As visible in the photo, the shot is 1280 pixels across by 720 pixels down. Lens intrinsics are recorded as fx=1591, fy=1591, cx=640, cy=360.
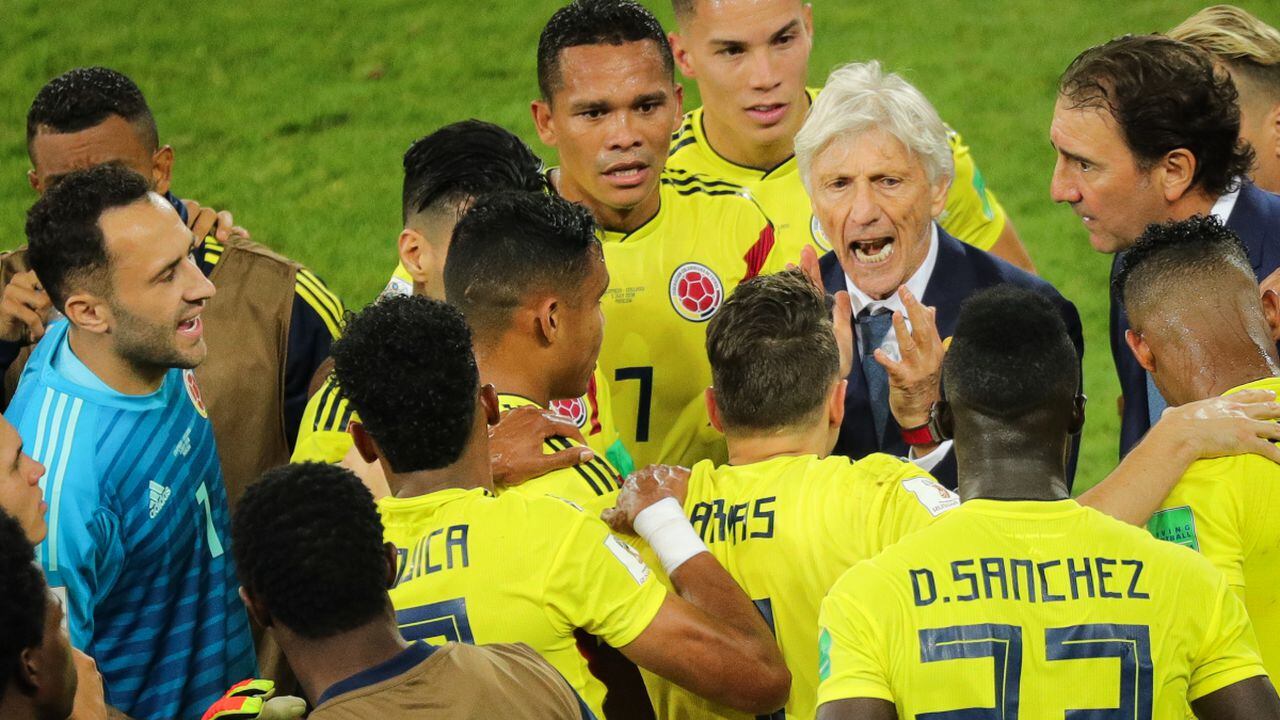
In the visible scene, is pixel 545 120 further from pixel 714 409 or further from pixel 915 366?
pixel 714 409

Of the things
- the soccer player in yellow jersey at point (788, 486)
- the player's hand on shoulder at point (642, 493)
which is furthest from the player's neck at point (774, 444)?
the player's hand on shoulder at point (642, 493)

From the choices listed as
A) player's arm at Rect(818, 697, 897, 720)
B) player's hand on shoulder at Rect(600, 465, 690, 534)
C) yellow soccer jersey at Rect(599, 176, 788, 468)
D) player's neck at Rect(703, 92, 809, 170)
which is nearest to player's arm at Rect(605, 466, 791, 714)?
player's hand on shoulder at Rect(600, 465, 690, 534)

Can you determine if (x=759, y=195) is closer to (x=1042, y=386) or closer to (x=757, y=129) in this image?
(x=757, y=129)

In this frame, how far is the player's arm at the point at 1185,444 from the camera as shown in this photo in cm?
331

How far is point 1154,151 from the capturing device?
15.0ft

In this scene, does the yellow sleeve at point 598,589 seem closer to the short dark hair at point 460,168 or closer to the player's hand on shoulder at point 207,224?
the short dark hair at point 460,168

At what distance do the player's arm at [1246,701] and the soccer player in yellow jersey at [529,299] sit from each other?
4.78 feet

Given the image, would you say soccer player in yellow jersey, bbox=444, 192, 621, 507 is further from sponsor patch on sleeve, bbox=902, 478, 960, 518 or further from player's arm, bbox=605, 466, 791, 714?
sponsor patch on sleeve, bbox=902, 478, 960, 518

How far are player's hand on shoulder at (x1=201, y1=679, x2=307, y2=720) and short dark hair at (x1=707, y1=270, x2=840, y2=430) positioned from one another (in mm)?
1186

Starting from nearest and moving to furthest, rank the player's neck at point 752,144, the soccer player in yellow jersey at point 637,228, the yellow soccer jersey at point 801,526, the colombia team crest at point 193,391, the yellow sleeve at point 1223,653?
the yellow sleeve at point 1223,653
the yellow soccer jersey at point 801,526
the colombia team crest at point 193,391
the soccer player in yellow jersey at point 637,228
the player's neck at point 752,144

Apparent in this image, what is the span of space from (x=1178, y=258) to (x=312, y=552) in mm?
2079

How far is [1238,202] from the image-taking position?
463 cm

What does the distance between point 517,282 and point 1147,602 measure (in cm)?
172

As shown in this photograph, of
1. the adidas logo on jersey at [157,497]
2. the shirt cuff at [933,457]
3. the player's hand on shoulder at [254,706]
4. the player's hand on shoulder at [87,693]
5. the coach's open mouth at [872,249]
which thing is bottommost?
the player's hand on shoulder at [87,693]
